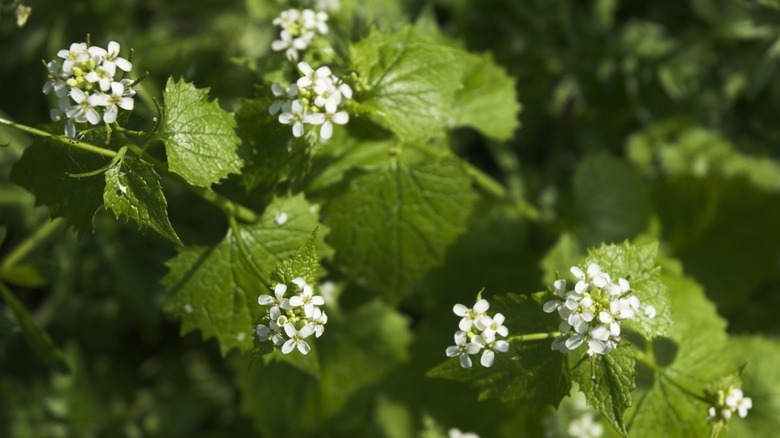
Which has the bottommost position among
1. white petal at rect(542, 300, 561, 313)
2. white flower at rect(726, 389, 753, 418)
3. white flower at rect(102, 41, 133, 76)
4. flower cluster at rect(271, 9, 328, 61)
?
white flower at rect(726, 389, 753, 418)

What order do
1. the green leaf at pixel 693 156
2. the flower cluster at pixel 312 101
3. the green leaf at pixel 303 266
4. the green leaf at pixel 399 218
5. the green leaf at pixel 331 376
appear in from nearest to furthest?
1. the green leaf at pixel 303 266
2. the flower cluster at pixel 312 101
3. the green leaf at pixel 399 218
4. the green leaf at pixel 331 376
5. the green leaf at pixel 693 156

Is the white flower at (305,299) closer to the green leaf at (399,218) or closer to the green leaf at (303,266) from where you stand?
the green leaf at (303,266)

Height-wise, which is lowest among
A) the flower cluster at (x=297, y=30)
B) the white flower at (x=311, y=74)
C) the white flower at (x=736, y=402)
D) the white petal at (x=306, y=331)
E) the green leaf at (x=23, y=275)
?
the green leaf at (x=23, y=275)

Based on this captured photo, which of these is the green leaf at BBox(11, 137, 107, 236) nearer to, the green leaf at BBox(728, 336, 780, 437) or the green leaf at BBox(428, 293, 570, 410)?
the green leaf at BBox(428, 293, 570, 410)

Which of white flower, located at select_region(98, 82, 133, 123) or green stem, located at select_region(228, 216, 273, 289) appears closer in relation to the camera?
white flower, located at select_region(98, 82, 133, 123)

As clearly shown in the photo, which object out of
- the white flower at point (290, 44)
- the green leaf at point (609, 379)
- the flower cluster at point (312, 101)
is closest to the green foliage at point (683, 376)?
the green leaf at point (609, 379)

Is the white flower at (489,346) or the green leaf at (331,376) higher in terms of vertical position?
the white flower at (489,346)

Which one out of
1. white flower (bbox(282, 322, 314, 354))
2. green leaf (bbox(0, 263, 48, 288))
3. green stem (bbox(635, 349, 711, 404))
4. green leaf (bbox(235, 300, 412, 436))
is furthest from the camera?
green leaf (bbox(235, 300, 412, 436))

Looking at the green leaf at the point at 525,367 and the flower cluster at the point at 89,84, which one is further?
the green leaf at the point at 525,367

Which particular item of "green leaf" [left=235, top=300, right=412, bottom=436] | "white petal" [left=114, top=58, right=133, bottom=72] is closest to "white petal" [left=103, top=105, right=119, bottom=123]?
"white petal" [left=114, top=58, right=133, bottom=72]
